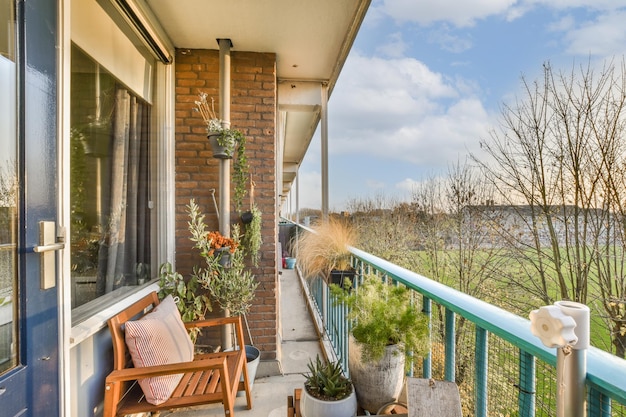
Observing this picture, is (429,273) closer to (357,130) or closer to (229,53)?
(357,130)

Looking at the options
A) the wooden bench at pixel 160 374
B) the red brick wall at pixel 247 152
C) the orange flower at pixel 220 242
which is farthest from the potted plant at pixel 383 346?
the red brick wall at pixel 247 152

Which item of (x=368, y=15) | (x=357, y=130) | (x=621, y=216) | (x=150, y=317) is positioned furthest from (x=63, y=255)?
(x=357, y=130)

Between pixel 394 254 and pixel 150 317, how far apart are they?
507 centimetres

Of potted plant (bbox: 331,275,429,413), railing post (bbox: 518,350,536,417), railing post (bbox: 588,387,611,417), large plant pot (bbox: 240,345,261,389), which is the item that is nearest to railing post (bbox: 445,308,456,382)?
potted plant (bbox: 331,275,429,413)

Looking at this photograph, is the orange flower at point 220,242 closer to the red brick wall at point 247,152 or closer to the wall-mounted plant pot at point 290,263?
the red brick wall at point 247,152

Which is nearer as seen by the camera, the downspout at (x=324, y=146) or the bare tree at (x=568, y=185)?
the bare tree at (x=568, y=185)

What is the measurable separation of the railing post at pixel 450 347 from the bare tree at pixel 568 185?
3141 millimetres

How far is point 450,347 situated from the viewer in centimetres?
113

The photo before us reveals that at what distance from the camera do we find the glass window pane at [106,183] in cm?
150

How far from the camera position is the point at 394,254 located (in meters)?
6.12

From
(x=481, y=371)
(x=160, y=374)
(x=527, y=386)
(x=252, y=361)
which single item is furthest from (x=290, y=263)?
(x=527, y=386)

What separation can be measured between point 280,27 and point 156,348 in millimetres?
2328

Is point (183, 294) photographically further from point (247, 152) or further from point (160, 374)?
point (247, 152)

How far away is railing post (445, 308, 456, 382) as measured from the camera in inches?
44.4
